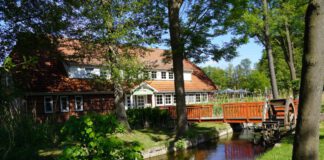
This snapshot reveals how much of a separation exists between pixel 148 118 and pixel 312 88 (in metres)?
16.6

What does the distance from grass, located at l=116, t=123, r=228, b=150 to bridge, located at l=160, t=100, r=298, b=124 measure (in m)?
0.66

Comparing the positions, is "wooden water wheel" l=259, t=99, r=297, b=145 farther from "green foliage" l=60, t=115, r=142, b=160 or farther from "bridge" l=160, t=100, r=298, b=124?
"green foliage" l=60, t=115, r=142, b=160

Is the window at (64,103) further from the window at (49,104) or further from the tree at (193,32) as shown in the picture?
the tree at (193,32)

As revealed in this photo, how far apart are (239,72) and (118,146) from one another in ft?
301

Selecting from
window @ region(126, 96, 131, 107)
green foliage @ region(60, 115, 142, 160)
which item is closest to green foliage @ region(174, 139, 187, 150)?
green foliage @ region(60, 115, 142, 160)

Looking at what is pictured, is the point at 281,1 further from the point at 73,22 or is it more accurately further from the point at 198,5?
the point at 73,22

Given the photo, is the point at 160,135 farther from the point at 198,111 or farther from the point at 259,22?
the point at 259,22

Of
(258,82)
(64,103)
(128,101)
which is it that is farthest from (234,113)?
(258,82)

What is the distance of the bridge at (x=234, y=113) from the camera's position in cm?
1830

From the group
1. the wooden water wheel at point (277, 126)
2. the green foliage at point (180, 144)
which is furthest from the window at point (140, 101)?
the wooden water wheel at point (277, 126)

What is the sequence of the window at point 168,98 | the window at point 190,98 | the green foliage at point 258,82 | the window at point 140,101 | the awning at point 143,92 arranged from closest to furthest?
1. the awning at point 143,92
2. the window at point 140,101
3. the window at point 168,98
4. the window at point 190,98
5. the green foliage at point 258,82

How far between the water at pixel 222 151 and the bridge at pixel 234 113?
1.64m

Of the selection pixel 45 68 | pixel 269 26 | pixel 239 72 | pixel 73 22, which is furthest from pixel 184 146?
pixel 239 72

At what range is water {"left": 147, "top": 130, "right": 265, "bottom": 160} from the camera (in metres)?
13.6
